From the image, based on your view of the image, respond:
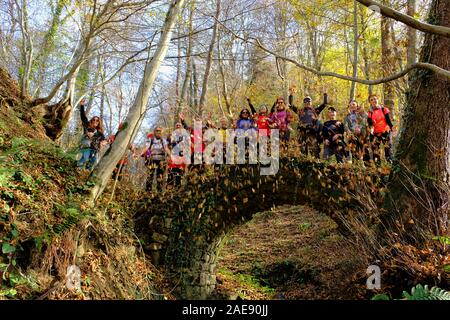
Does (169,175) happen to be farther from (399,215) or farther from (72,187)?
(399,215)

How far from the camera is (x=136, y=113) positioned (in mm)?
5684

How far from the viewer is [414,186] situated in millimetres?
5383

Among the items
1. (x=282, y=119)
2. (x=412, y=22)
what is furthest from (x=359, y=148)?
(x=412, y=22)

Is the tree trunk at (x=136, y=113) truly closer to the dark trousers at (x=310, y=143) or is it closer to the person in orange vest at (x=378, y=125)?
the dark trousers at (x=310, y=143)

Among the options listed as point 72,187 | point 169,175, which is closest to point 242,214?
point 169,175

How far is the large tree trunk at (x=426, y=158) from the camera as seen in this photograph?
5.38 m

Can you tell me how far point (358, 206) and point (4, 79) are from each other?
775 centimetres

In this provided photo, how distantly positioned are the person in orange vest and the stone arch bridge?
1082 mm

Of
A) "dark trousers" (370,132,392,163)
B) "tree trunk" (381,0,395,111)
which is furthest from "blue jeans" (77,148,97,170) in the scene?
"tree trunk" (381,0,395,111)

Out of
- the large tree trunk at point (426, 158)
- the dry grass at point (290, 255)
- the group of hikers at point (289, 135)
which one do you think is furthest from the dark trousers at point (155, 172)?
the large tree trunk at point (426, 158)

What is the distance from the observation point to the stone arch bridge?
816 cm

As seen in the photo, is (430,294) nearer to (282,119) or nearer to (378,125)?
(378,125)

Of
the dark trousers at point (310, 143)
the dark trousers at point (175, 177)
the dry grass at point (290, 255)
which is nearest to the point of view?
the dark trousers at point (310, 143)

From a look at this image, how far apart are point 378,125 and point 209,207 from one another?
4309mm
